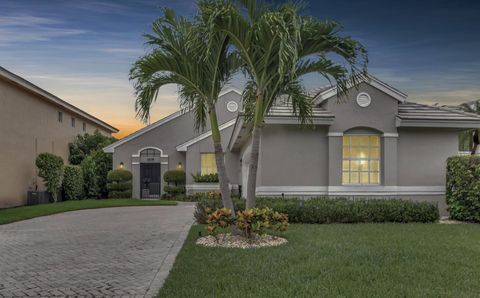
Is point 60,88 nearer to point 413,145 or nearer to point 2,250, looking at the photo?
point 2,250

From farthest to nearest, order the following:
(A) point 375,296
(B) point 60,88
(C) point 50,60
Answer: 1. (B) point 60,88
2. (C) point 50,60
3. (A) point 375,296

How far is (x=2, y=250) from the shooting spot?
8.39 meters

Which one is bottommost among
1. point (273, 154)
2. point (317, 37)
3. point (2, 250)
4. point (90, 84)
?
point (2, 250)

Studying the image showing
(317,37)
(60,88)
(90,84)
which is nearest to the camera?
(317,37)

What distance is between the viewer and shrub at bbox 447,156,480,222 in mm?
11461

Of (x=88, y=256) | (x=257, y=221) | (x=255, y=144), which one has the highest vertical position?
(x=255, y=144)

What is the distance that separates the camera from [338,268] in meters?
6.09

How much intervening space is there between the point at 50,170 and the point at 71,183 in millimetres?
2558

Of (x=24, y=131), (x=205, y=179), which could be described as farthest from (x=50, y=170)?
(x=205, y=179)

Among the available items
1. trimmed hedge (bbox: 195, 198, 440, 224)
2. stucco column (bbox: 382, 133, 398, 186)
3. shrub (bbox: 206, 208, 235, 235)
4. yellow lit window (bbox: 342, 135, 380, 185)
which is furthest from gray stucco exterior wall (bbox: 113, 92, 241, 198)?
shrub (bbox: 206, 208, 235, 235)

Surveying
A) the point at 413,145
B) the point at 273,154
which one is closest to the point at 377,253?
the point at 273,154

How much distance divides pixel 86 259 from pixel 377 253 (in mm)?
5339

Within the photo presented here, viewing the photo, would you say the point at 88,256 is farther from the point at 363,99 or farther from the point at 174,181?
the point at 174,181

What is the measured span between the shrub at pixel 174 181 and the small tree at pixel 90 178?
5.25m
